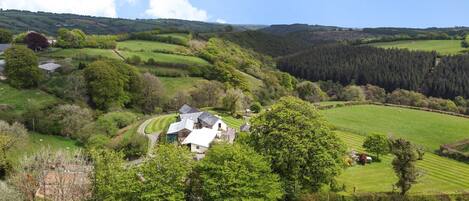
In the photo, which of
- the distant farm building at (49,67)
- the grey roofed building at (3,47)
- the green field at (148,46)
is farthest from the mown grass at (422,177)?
the grey roofed building at (3,47)

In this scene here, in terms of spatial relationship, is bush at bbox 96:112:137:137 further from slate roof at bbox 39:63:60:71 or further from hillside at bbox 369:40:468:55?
A: hillside at bbox 369:40:468:55

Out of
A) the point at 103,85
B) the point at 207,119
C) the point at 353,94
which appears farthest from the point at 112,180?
the point at 353,94

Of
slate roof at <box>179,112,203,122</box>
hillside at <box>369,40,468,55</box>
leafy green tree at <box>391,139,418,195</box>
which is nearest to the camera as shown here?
leafy green tree at <box>391,139,418,195</box>

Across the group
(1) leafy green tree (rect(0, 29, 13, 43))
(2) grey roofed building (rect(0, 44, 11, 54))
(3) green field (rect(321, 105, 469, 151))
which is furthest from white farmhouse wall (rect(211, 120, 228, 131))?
(1) leafy green tree (rect(0, 29, 13, 43))

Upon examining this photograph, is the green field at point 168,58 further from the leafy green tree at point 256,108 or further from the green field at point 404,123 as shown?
the green field at point 404,123

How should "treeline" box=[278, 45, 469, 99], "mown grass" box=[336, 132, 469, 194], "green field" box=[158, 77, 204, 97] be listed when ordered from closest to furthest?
"mown grass" box=[336, 132, 469, 194]
"green field" box=[158, 77, 204, 97]
"treeline" box=[278, 45, 469, 99]

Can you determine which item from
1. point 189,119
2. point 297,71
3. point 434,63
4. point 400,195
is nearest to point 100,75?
point 189,119
